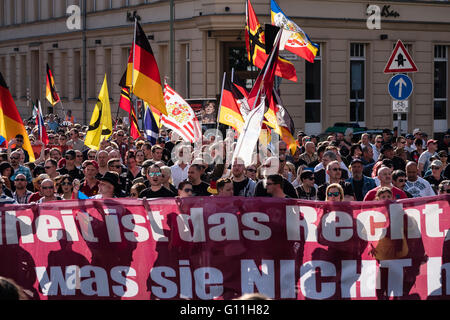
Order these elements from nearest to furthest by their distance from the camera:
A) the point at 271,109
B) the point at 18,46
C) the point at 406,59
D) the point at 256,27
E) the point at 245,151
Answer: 1. the point at 245,151
2. the point at 271,109
3. the point at 406,59
4. the point at 256,27
5. the point at 18,46

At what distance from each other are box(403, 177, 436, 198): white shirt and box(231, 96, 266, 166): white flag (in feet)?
7.50

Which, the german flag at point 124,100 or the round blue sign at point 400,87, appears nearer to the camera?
the round blue sign at point 400,87

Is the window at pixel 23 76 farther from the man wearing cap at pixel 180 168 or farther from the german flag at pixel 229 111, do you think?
the man wearing cap at pixel 180 168

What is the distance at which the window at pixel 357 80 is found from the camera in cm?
3388

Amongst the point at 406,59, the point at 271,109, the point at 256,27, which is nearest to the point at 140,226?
the point at 271,109

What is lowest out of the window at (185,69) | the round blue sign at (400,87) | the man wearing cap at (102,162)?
the man wearing cap at (102,162)

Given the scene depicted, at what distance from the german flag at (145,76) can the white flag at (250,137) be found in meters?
2.99

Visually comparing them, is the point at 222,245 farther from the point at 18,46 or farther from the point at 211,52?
the point at 18,46

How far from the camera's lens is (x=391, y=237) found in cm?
813

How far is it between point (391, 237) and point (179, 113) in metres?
9.80

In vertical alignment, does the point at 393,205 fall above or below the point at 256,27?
below

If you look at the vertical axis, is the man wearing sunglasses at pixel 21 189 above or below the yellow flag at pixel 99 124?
below

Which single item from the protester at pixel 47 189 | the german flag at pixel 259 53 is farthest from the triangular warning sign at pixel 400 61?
the protester at pixel 47 189

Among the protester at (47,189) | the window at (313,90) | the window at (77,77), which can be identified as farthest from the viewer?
the window at (77,77)
